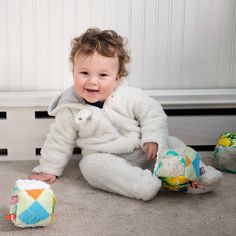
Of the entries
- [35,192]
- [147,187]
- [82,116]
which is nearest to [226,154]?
[147,187]

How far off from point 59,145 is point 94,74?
268 mm

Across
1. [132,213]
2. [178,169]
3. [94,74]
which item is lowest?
[132,213]

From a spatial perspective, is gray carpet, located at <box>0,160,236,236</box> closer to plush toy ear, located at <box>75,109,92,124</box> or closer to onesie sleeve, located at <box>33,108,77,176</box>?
onesie sleeve, located at <box>33,108,77,176</box>

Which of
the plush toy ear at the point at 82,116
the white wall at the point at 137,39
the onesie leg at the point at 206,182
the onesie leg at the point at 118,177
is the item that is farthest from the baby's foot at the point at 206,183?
the white wall at the point at 137,39

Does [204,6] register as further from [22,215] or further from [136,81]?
[22,215]

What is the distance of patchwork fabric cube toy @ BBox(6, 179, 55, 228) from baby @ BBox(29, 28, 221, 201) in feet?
0.94

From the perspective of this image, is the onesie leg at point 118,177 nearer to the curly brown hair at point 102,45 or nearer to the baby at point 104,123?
the baby at point 104,123

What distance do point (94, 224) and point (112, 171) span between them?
0.78ft

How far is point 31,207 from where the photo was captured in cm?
123

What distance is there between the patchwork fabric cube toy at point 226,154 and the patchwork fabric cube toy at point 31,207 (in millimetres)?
686

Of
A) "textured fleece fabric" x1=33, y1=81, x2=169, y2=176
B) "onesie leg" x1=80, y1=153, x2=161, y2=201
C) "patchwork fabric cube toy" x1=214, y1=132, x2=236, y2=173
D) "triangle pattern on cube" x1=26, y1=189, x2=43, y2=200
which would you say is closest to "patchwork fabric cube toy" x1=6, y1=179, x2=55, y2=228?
"triangle pattern on cube" x1=26, y1=189, x2=43, y2=200

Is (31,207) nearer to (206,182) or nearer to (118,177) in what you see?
(118,177)

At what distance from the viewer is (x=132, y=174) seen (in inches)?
57.9

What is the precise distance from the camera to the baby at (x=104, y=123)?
5.00 feet
